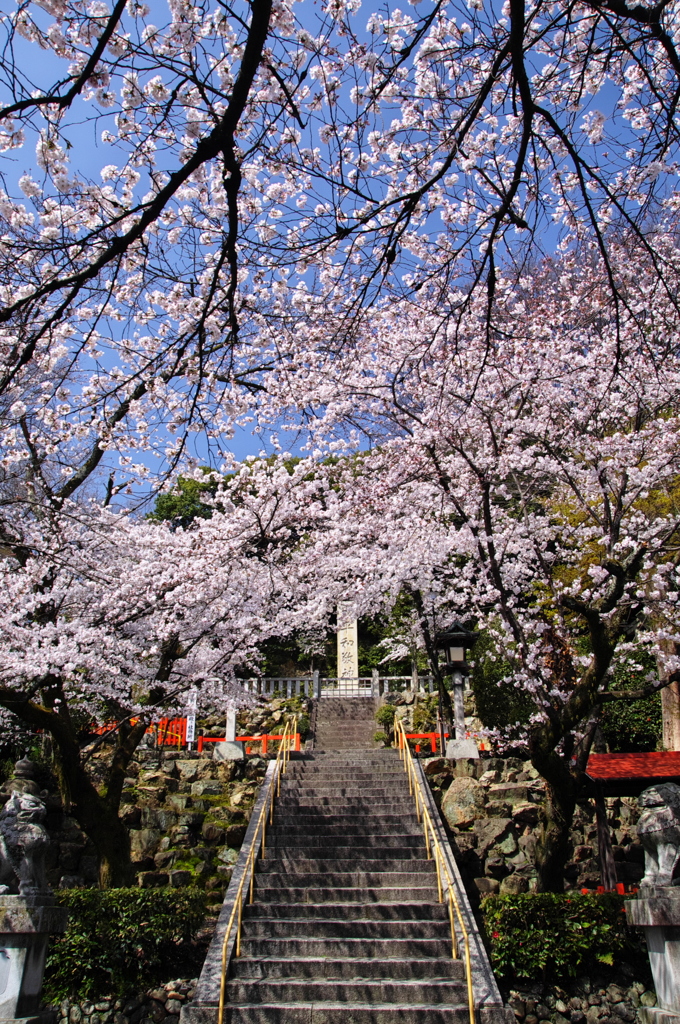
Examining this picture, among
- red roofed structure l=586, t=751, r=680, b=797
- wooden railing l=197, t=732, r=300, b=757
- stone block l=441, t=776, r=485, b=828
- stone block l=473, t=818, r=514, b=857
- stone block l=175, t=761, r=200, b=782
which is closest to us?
red roofed structure l=586, t=751, r=680, b=797

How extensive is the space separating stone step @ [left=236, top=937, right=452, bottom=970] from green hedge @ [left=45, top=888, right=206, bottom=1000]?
1.00m

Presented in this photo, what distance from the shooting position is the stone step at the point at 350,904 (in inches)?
324

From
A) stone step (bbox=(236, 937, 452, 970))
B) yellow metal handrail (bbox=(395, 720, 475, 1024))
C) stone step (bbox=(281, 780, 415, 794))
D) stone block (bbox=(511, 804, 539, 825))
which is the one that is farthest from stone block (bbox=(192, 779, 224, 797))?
stone block (bbox=(511, 804, 539, 825))

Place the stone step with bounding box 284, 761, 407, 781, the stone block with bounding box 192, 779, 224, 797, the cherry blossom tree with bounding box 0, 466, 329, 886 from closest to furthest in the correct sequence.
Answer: the cherry blossom tree with bounding box 0, 466, 329, 886, the stone step with bounding box 284, 761, 407, 781, the stone block with bounding box 192, 779, 224, 797

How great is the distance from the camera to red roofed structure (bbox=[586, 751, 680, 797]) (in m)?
9.04

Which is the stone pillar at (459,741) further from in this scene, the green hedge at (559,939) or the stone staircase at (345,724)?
the green hedge at (559,939)

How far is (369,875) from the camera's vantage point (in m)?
8.98

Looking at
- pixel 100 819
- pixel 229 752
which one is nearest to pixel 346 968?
pixel 100 819

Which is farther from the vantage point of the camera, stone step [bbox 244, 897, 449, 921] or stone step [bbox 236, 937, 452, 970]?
stone step [bbox 244, 897, 449, 921]

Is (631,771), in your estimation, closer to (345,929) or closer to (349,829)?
(349,829)

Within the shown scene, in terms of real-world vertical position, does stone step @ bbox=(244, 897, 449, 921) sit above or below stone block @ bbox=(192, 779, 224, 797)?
below

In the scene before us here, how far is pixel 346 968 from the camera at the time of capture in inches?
287

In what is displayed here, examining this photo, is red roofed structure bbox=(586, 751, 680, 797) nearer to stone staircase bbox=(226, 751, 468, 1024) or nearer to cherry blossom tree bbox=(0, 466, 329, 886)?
stone staircase bbox=(226, 751, 468, 1024)

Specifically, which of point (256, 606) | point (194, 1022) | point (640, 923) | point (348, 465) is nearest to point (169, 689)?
point (256, 606)
